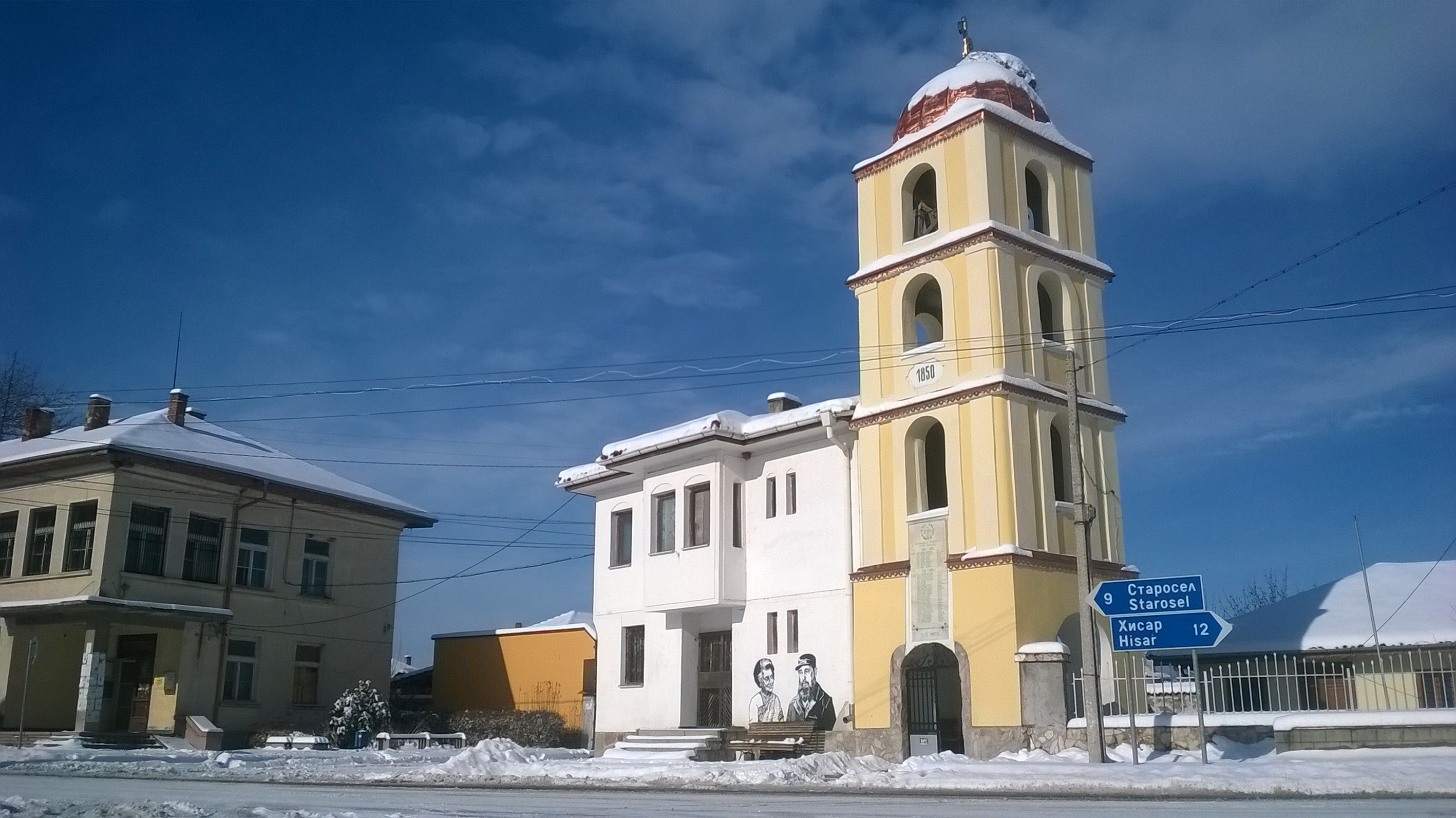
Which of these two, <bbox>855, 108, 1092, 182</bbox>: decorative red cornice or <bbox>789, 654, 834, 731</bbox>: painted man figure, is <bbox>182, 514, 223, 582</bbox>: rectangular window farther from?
<bbox>855, 108, 1092, 182</bbox>: decorative red cornice

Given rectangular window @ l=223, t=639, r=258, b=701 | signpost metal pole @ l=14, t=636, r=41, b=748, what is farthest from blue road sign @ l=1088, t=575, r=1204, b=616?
rectangular window @ l=223, t=639, r=258, b=701

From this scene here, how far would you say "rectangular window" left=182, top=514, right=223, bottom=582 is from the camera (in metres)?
34.5

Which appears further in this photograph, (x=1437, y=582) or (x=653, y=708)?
(x=653, y=708)

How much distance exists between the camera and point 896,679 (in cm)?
2378

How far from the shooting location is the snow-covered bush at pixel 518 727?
32.9 metres

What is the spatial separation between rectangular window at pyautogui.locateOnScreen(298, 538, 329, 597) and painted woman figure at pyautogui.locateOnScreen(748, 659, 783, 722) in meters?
17.1

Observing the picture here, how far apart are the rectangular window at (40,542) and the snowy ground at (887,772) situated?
32.3 feet

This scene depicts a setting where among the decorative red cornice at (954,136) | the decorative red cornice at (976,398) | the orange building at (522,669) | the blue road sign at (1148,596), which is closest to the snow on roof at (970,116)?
the decorative red cornice at (954,136)

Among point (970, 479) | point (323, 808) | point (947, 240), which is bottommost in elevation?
point (323, 808)

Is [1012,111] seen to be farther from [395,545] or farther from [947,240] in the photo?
[395,545]

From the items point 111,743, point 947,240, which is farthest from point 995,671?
point 111,743

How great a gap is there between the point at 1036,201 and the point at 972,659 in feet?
33.8

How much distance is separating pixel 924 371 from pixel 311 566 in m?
22.2

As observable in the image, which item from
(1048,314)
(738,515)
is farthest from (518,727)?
(1048,314)
